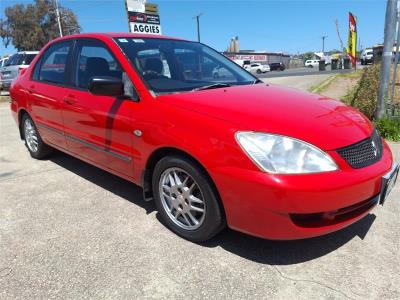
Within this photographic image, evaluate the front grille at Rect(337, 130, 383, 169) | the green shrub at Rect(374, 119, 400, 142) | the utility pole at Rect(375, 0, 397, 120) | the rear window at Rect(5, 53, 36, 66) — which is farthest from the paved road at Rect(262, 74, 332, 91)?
the front grille at Rect(337, 130, 383, 169)

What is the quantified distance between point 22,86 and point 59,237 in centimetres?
280

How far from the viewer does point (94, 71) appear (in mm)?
3689

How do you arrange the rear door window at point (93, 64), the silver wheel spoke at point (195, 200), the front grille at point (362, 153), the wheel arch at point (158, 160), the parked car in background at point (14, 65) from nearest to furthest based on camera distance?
the front grille at point (362, 153) < the wheel arch at point (158, 160) < the silver wheel spoke at point (195, 200) < the rear door window at point (93, 64) < the parked car in background at point (14, 65)

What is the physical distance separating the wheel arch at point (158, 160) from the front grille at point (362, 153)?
Answer: 873mm

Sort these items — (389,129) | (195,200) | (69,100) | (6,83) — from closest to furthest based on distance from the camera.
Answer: (195,200), (69,100), (389,129), (6,83)

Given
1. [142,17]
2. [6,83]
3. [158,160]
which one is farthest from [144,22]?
[158,160]

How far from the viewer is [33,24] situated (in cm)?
5831

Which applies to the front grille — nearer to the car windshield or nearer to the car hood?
the car hood

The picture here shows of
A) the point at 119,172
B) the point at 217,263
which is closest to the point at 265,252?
the point at 217,263

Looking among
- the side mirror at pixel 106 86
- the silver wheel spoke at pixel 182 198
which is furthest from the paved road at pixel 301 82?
the silver wheel spoke at pixel 182 198

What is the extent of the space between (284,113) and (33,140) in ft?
12.7

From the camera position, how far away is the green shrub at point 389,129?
6159 mm

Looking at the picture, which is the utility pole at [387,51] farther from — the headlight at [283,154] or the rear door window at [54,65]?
the rear door window at [54,65]

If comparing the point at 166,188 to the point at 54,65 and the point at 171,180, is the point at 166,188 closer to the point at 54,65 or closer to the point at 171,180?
the point at 171,180
